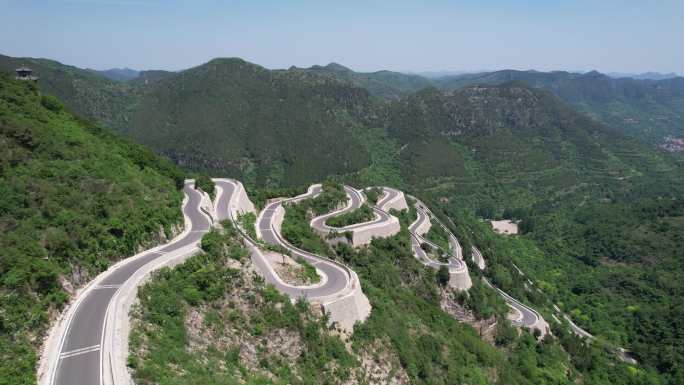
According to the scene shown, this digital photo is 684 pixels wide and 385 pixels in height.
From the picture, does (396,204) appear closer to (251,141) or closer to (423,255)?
(423,255)

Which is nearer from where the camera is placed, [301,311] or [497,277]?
[301,311]

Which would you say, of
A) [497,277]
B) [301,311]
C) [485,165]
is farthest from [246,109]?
[301,311]

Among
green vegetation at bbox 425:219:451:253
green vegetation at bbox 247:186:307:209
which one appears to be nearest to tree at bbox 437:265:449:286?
green vegetation at bbox 425:219:451:253

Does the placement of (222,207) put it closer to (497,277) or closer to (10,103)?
(10,103)

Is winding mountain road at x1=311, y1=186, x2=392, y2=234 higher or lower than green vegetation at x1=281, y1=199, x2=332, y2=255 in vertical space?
lower

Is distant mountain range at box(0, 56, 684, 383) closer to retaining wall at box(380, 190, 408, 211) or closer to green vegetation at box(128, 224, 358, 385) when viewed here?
retaining wall at box(380, 190, 408, 211)
